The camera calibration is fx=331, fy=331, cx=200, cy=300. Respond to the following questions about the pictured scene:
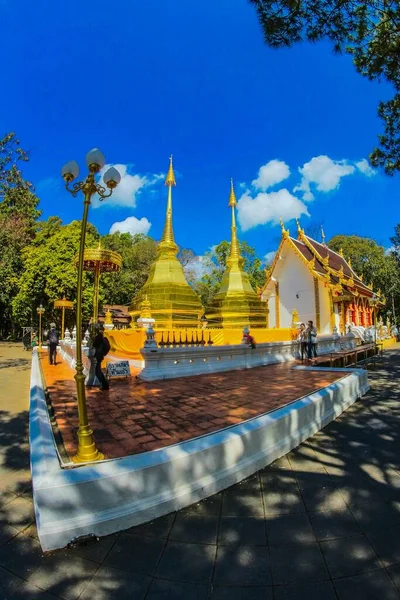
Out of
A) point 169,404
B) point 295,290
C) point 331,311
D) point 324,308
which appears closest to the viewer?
point 169,404

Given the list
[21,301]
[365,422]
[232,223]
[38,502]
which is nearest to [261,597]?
[38,502]

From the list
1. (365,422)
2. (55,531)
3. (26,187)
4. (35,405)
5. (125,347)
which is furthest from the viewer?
(26,187)

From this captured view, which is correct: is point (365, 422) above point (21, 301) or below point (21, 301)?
below

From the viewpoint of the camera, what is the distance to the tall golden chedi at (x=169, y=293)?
1522 centimetres

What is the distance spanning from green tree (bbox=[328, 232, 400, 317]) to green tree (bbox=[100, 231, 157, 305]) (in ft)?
76.1

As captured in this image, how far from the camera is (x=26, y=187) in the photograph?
14.8 m

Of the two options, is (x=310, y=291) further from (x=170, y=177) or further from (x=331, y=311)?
(x=170, y=177)

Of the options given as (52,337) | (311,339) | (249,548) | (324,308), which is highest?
(324,308)

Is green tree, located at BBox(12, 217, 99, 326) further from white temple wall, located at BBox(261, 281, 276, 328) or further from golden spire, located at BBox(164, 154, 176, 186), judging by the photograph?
white temple wall, located at BBox(261, 281, 276, 328)

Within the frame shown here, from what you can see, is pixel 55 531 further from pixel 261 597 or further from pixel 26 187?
pixel 26 187

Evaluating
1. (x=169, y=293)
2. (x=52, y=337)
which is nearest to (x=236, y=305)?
(x=169, y=293)

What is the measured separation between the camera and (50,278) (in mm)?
26094

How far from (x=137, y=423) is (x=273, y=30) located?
7.78m

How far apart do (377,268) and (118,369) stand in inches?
1433
